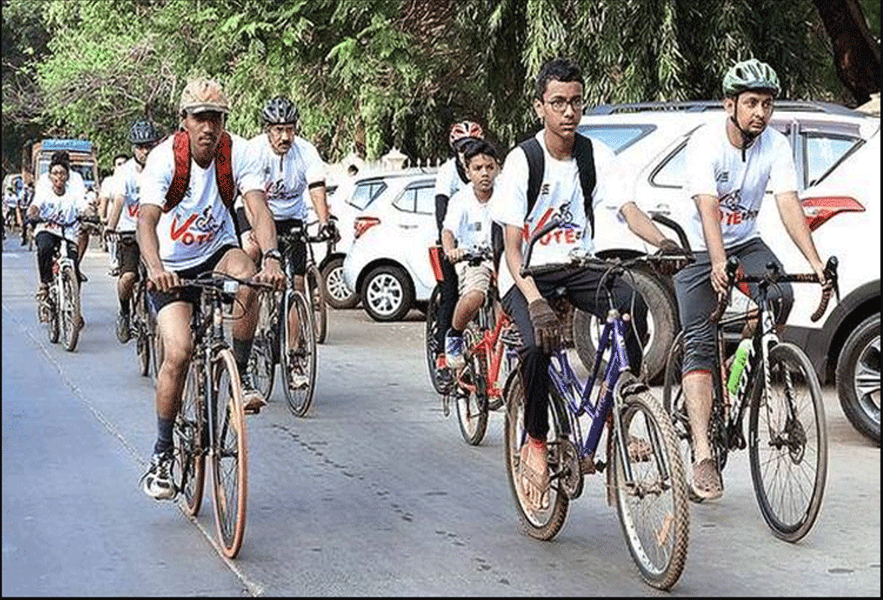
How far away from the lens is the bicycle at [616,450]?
5.70 metres

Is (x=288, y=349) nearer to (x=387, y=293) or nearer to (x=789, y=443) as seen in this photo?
(x=789, y=443)

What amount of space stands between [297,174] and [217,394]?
16.3 ft

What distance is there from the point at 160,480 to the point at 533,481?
64.6 inches

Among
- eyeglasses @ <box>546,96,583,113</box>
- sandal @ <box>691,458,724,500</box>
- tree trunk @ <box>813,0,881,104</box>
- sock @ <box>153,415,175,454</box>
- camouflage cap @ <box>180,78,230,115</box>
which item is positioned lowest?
sandal @ <box>691,458,724,500</box>

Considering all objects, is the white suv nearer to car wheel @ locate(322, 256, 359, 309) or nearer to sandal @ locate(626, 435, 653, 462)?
sandal @ locate(626, 435, 653, 462)

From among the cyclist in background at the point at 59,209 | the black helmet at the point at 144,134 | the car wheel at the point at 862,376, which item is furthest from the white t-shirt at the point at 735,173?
the cyclist in background at the point at 59,209

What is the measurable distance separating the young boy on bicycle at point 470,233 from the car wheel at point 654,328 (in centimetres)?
152

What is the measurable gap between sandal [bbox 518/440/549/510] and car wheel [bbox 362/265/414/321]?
402 inches

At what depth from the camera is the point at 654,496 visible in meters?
5.84

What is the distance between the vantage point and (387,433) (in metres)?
9.62

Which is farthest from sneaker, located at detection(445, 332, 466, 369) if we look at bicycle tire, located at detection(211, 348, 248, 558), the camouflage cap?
the camouflage cap

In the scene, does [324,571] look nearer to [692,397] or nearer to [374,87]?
[692,397]

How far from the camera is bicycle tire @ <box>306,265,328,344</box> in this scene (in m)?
12.0

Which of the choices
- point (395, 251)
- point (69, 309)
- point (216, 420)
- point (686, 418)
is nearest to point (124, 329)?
point (69, 309)
